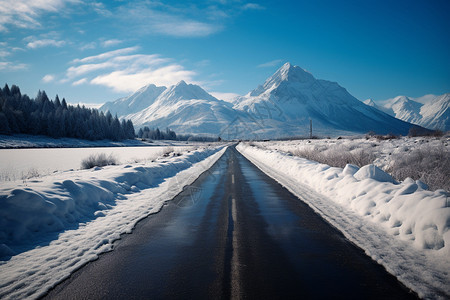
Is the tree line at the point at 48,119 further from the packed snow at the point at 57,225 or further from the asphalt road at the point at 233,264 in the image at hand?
the asphalt road at the point at 233,264

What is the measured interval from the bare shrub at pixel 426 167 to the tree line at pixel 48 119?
69147mm

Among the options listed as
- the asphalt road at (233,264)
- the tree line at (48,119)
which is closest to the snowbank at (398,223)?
the asphalt road at (233,264)

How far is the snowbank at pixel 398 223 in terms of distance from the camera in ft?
11.8

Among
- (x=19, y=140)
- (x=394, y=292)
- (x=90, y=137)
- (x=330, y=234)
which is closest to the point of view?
(x=394, y=292)

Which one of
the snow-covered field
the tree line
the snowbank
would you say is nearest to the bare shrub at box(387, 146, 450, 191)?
the snowbank

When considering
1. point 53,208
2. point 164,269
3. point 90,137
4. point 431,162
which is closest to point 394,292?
point 164,269

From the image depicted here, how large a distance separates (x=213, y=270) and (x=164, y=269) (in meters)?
0.79

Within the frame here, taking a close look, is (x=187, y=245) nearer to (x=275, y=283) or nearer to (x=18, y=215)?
(x=275, y=283)

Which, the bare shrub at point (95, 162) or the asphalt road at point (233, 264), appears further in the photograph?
the bare shrub at point (95, 162)

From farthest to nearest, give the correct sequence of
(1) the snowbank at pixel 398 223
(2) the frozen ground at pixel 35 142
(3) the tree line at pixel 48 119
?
(3) the tree line at pixel 48 119 < (2) the frozen ground at pixel 35 142 < (1) the snowbank at pixel 398 223

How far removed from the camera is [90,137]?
75.1m

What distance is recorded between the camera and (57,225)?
578 cm

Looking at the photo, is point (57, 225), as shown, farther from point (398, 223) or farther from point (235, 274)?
point (398, 223)

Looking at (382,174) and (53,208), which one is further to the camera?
(382,174)
